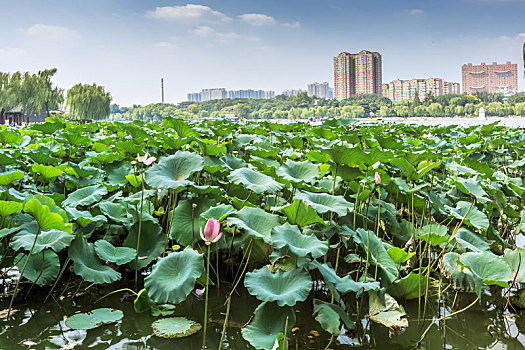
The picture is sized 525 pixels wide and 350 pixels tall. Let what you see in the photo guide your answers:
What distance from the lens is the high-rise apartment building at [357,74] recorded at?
92.1 metres

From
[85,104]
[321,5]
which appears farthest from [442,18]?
[85,104]

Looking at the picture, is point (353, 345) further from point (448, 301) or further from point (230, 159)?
point (230, 159)

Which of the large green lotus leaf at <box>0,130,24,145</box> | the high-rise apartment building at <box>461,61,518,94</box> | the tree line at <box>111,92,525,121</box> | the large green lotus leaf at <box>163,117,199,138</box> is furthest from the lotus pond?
the high-rise apartment building at <box>461,61,518,94</box>

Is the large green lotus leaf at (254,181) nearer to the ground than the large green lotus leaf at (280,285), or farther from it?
farther from it

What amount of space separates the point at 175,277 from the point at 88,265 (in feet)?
1.44

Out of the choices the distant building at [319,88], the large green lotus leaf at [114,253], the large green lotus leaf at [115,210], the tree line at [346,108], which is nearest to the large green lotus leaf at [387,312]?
the large green lotus leaf at [114,253]

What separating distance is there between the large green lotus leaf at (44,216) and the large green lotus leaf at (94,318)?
313mm

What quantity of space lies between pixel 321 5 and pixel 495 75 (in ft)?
254

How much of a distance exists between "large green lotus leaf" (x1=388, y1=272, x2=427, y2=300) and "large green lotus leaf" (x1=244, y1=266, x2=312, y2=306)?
50cm

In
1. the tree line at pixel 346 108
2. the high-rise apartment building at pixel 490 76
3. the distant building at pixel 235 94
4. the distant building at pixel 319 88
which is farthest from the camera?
the distant building at pixel 319 88

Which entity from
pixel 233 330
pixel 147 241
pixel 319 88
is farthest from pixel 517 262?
pixel 319 88

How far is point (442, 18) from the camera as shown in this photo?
263 feet

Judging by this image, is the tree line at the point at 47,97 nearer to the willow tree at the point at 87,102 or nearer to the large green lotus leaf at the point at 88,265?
the willow tree at the point at 87,102

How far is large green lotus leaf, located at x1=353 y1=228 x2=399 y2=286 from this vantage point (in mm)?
1538
